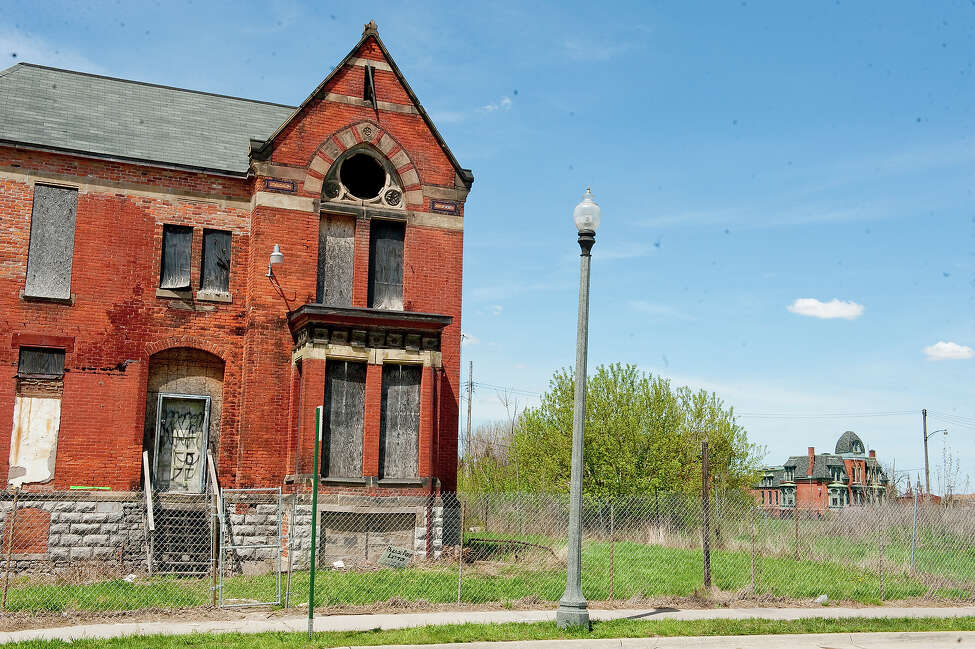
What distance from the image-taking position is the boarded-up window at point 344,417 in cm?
2027

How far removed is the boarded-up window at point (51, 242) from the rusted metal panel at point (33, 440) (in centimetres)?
254

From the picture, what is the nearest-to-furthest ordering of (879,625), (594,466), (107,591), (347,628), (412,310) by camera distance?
(347,628)
(879,625)
(107,591)
(412,310)
(594,466)

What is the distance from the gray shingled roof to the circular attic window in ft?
8.43

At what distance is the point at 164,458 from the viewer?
69.9ft

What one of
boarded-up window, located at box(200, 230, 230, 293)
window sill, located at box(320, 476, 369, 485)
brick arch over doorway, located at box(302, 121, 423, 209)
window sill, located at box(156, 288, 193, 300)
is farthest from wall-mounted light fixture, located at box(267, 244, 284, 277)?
window sill, located at box(320, 476, 369, 485)

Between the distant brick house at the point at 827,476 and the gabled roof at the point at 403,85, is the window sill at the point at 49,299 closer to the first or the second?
the gabled roof at the point at 403,85

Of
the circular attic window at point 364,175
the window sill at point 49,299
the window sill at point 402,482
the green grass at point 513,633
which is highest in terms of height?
the circular attic window at point 364,175

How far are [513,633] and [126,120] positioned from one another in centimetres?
1703

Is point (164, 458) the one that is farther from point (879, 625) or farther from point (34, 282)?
point (879, 625)

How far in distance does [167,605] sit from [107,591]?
246cm

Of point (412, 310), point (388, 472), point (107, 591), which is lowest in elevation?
point (107, 591)

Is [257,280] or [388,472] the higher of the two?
[257,280]

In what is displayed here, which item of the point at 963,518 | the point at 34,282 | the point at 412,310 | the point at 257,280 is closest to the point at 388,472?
the point at 412,310

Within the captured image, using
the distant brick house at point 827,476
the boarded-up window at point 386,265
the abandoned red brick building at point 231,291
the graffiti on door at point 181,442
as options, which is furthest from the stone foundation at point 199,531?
the distant brick house at point 827,476
